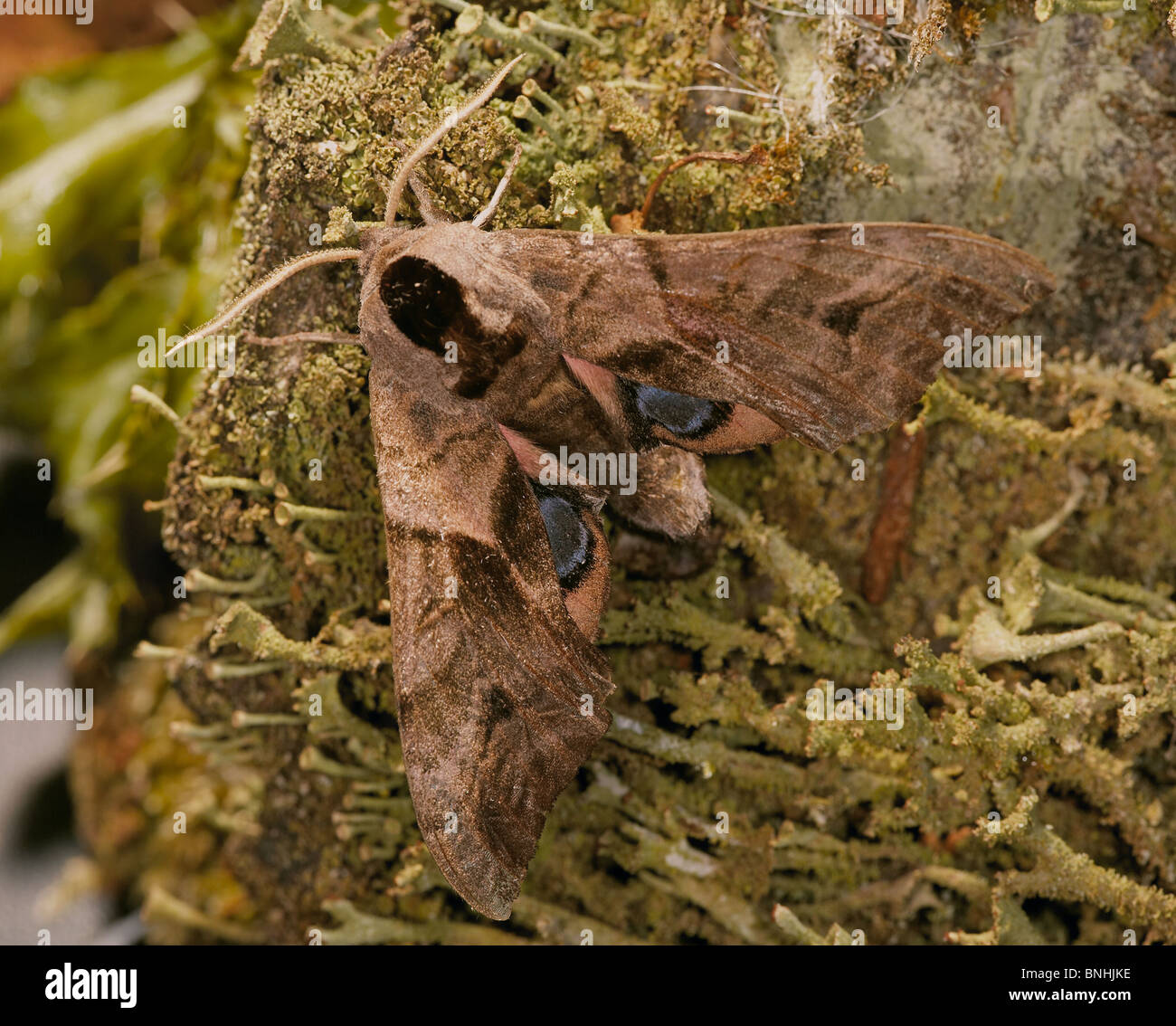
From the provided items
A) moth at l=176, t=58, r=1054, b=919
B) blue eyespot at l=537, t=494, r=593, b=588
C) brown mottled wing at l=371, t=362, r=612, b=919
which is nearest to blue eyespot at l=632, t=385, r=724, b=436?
moth at l=176, t=58, r=1054, b=919

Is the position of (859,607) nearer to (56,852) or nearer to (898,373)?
(898,373)

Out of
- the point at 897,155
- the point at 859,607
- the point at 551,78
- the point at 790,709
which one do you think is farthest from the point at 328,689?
the point at 897,155
